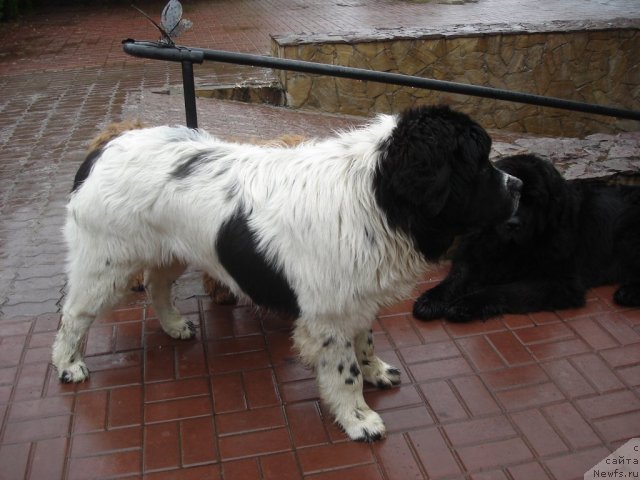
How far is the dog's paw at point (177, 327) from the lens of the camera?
13.4 ft

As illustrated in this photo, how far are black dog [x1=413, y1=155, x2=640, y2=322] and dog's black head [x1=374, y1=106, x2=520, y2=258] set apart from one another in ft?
4.16

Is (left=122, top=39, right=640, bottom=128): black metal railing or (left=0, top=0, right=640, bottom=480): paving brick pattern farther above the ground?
(left=122, top=39, right=640, bottom=128): black metal railing

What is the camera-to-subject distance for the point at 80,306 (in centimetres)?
359

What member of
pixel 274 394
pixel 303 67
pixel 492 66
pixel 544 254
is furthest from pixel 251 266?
pixel 492 66

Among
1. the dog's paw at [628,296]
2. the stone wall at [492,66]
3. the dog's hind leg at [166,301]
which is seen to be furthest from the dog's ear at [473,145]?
the stone wall at [492,66]

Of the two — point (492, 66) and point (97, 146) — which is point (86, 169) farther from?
point (492, 66)

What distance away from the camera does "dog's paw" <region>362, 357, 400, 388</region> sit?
3.62 m

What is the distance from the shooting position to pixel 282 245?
304 cm

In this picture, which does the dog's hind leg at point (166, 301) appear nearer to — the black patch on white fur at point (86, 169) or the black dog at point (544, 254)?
the black patch on white fur at point (86, 169)

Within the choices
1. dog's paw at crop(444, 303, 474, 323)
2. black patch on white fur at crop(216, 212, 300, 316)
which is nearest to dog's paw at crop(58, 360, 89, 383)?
black patch on white fur at crop(216, 212, 300, 316)

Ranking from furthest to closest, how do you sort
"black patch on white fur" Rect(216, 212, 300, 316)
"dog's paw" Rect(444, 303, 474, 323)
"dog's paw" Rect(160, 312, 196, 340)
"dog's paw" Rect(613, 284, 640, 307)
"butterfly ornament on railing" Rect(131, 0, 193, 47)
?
"dog's paw" Rect(613, 284, 640, 307) < "dog's paw" Rect(444, 303, 474, 323) < "dog's paw" Rect(160, 312, 196, 340) < "butterfly ornament on railing" Rect(131, 0, 193, 47) < "black patch on white fur" Rect(216, 212, 300, 316)

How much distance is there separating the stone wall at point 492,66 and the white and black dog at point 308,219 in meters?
5.73

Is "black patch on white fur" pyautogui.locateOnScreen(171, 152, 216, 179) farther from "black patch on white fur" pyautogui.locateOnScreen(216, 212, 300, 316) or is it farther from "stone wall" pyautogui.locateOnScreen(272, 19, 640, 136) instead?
"stone wall" pyautogui.locateOnScreen(272, 19, 640, 136)

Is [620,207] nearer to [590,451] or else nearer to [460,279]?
[460,279]
